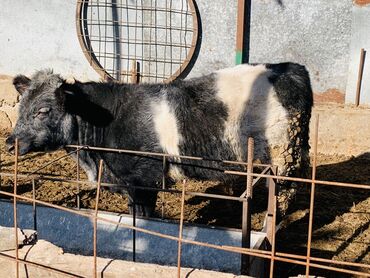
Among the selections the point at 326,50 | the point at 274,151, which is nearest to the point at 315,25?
the point at 326,50

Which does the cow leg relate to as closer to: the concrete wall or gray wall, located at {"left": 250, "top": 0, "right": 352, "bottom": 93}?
gray wall, located at {"left": 250, "top": 0, "right": 352, "bottom": 93}

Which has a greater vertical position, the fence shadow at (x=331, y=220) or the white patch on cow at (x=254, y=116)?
the white patch on cow at (x=254, y=116)

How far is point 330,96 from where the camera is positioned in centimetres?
1020

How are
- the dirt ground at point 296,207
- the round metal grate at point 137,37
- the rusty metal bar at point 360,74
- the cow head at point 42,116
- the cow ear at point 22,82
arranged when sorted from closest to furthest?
the dirt ground at point 296,207 → the cow head at point 42,116 → the cow ear at point 22,82 → the rusty metal bar at point 360,74 → the round metal grate at point 137,37

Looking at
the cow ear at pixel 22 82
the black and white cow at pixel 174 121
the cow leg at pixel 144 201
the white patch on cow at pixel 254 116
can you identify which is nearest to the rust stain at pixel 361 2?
the black and white cow at pixel 174 121

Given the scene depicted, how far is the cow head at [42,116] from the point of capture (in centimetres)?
712

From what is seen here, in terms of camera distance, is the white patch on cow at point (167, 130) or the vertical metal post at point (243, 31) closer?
the white patch on cow at point (167, 130)

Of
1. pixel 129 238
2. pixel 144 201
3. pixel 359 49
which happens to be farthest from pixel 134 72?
pixel 129 238

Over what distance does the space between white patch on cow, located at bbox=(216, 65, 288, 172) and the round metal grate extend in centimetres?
350

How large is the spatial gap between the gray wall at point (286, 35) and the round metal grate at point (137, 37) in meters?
0.19

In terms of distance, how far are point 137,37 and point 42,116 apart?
398 cm

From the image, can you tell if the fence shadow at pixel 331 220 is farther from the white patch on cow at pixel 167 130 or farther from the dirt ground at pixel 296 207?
the white patch on cow at pixel 167 130

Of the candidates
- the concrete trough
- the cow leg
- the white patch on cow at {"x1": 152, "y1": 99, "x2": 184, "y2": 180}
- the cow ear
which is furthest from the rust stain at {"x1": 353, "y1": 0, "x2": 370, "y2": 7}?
the concrete trough

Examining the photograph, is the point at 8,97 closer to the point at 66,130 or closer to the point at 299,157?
the point at 66,130
